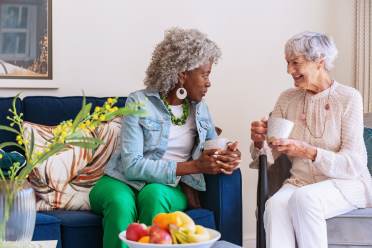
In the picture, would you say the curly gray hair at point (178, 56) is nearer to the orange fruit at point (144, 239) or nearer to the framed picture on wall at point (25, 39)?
the framed picture on wall at point (25, 39)

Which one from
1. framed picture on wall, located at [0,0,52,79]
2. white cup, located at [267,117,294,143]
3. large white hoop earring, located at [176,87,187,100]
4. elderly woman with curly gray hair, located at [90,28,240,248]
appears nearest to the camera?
white cup, located at [267,117,294,143]

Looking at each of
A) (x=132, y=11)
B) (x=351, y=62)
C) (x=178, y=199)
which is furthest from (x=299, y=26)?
(x=178, y=199)

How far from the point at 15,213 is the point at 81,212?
1.04 m

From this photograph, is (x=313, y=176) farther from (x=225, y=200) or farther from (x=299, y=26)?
(x=299, y=26)

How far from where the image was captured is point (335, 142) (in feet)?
8.15

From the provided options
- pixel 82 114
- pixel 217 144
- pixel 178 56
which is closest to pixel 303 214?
pixel 217 144

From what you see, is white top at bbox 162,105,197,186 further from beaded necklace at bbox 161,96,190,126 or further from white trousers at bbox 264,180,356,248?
white trousers at bbox 264,180,356,248

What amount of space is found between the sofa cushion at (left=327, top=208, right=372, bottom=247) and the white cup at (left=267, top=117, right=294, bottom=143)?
1.36ft

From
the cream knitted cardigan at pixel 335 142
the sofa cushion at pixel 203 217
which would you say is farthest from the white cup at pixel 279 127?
the sofa cushion at pixel 203 217

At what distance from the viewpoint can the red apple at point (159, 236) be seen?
4.42ft

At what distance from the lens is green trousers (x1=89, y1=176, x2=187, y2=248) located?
2.26 metres

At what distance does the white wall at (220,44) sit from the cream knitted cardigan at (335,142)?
81 centimetres

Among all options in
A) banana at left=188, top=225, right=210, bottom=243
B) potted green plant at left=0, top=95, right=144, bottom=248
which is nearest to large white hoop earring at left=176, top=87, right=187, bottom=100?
potted green plant at left=0, top=95, right=144, bottom=248

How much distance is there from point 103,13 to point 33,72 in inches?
19.6
